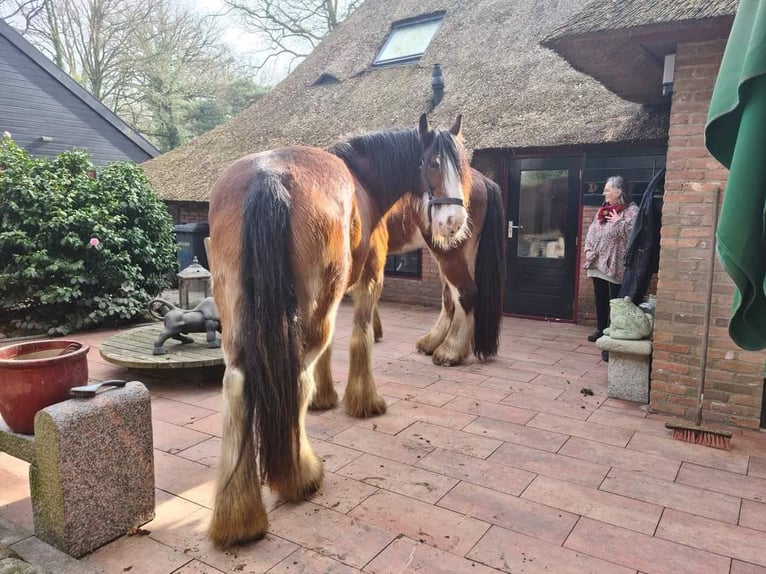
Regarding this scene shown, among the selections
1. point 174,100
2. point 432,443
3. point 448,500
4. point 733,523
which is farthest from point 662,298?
point 174,100

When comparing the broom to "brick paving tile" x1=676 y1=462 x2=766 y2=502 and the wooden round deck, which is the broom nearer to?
"brick paving tile" x1=676 y1=462 x2=766 y2=502

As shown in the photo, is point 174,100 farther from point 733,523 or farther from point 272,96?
point 733,523

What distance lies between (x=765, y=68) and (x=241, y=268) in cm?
177

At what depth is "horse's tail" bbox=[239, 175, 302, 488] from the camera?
2.04 metres

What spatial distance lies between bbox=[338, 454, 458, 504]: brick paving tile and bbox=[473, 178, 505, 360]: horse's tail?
2.38m

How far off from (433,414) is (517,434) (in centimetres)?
64

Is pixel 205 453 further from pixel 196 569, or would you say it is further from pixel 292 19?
pixel 292 19

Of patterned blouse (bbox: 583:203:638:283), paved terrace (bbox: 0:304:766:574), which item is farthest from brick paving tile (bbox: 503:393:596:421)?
patterned blouse (bbox: 583:203:638:283)

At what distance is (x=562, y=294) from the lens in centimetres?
707

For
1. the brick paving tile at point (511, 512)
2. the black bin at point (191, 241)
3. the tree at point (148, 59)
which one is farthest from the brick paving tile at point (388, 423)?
the tree at point (148, 59)

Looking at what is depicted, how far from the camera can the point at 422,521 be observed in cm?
242

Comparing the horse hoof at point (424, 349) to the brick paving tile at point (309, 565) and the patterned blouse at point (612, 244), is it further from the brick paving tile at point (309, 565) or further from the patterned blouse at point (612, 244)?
the brick paving tile at point (309, 565)

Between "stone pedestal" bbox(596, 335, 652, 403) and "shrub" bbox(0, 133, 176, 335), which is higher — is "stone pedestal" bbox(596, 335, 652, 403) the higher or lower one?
the lower one

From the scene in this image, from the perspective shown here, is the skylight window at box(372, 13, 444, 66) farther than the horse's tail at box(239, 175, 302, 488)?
Yes
